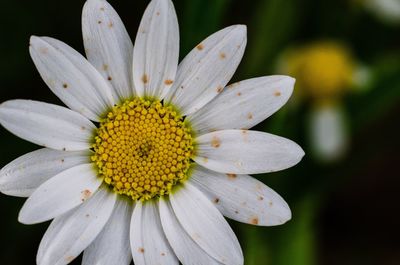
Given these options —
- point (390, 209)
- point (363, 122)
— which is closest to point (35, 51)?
point (363, 122)

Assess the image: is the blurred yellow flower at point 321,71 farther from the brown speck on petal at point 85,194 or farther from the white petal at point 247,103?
the brown speck on petal at point 85,194

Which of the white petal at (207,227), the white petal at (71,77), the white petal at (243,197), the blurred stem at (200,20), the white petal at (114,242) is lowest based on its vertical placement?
the white petal at (114,242)

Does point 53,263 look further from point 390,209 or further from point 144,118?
point 390,209

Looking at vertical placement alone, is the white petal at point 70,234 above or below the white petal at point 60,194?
below

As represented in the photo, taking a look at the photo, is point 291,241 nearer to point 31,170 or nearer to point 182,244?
point 182,244

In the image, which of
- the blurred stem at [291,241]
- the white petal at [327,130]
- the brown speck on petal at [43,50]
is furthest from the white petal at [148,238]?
the white petal at [327,130]

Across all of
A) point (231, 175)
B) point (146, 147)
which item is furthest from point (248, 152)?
point (146, 147)

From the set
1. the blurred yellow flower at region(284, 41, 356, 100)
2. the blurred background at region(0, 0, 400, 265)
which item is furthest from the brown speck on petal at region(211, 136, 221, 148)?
the blurred yellow flower at region(284, 41, 356, 100)
